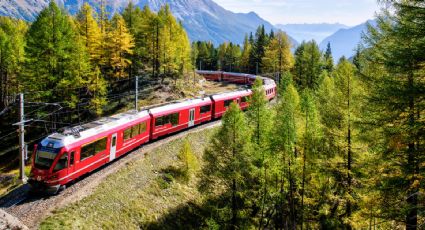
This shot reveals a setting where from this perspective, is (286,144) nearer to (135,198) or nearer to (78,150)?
(135,198)

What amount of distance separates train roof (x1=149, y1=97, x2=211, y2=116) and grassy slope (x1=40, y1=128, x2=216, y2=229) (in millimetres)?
2968

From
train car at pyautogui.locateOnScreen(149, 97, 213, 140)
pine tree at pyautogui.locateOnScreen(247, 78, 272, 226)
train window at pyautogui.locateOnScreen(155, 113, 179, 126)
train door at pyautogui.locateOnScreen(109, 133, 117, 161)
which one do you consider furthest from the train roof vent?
pine tree at pyautogui.locateOnScreen(247, 78, 272, 226)

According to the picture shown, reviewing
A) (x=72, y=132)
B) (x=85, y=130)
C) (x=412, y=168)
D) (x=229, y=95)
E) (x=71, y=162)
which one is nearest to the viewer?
(x=412, y=168)

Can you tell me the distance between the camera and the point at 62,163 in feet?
61.4

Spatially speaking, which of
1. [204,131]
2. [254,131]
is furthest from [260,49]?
[254,131]

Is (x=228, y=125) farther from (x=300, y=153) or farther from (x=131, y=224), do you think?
(x=131, y=224)

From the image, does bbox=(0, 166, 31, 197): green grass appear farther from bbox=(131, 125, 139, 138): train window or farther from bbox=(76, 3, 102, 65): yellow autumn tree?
bbox=(76, 3, 102, 65): yellow autumn tree

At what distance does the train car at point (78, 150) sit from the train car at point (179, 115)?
3.38 meters

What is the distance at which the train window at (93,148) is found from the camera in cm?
2030

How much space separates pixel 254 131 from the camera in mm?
21172

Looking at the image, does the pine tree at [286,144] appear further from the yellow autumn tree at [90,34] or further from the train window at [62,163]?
the yellow autumn tree at [90,34]

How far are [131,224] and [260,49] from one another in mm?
67407

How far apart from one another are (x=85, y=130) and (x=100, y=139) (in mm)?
1257

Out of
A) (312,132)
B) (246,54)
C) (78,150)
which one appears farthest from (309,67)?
(78,150)
